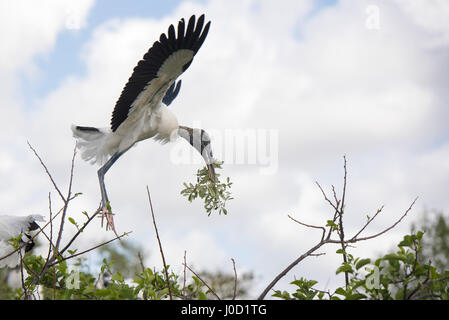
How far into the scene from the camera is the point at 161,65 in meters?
4.11

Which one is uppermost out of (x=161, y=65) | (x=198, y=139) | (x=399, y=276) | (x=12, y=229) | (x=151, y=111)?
(x=161, y=65)

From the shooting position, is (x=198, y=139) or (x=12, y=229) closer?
(x=12, y=229)

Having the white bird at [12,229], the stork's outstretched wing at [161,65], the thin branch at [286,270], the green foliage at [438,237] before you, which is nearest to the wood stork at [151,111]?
the stork's outstretched wing at [161,65]

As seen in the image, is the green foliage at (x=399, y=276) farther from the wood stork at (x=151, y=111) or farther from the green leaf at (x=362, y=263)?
the wood stork at (x=151, y=111)

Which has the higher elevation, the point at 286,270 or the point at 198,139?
the point at 198,139

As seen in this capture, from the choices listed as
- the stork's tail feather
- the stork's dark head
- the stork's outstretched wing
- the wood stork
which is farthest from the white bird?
the stork's dark head

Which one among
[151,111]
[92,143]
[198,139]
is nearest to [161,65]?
[151,111]

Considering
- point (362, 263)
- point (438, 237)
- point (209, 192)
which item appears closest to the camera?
point (362, 263)

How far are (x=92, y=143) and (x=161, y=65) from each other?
136cm

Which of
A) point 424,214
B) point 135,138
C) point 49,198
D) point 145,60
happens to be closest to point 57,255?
point 49,198

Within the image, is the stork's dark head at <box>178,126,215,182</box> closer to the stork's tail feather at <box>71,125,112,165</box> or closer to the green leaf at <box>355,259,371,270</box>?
the stork's tail feather at <box>71,125,112,165</box>

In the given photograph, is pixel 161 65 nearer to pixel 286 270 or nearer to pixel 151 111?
pixel 151 111

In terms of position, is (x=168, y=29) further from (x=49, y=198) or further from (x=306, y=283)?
(x=306, y=283)
